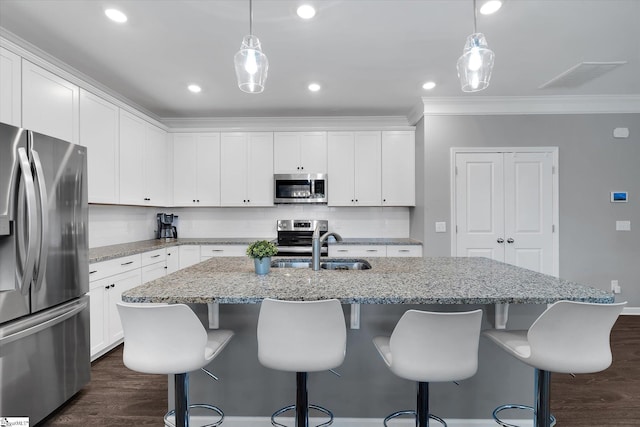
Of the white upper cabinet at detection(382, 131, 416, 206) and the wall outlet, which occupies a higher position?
the white upper cabinet at detection(382, 131, 416, 206)

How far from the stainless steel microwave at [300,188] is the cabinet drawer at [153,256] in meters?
1.48

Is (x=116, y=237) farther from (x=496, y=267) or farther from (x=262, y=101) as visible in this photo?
(x=496, y=267)

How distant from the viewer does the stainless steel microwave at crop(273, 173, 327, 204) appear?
175 inches

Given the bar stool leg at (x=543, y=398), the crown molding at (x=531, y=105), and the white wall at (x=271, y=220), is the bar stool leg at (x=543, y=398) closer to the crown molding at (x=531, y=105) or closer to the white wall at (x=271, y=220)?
A: the crown molding at (x=531, y=105)

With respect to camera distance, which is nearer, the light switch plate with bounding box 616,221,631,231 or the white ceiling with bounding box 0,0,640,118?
the white ceiling with bounding box 0,0,640,118

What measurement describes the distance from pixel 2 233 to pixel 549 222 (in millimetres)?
4828

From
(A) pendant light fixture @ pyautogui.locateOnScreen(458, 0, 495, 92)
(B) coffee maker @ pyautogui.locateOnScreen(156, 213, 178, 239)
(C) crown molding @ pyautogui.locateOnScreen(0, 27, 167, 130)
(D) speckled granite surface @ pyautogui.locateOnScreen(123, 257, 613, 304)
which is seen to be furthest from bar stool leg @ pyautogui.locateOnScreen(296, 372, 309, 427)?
(B) coffee maker @ pyautogui.locateOnScreen(156, 213, 178, 239)

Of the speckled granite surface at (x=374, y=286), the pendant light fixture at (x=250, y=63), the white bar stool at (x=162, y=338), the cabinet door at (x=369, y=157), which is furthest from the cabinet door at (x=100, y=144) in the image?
the cabinet door at (x=369, y=157)

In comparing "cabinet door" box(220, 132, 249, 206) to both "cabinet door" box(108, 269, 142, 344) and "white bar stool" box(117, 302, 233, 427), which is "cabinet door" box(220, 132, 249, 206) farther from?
"white bar stool" box(117, 302, 233, 427)

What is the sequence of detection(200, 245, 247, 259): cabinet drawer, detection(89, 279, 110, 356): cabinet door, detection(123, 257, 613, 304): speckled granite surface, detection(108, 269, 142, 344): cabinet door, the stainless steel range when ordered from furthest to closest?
the stainless steel range
detection(200, 245, 247, 259): cabinet drawer
detection(108, 269, 142, 344): cabinet door
detection(89, 279, 110, 356): cabinet door
detection(123, 257, 613, 304): speckled granite surface

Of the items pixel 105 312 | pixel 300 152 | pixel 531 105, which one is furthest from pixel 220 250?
pixel 531 105

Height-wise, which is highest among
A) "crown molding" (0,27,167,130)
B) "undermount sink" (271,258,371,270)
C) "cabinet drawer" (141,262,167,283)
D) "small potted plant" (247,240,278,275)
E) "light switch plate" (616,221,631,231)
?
A: "crown molding" (0,27,167,130)

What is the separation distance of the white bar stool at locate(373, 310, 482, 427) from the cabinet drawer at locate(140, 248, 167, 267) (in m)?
3.04

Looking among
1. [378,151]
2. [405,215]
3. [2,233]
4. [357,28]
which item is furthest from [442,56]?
[2,233]
